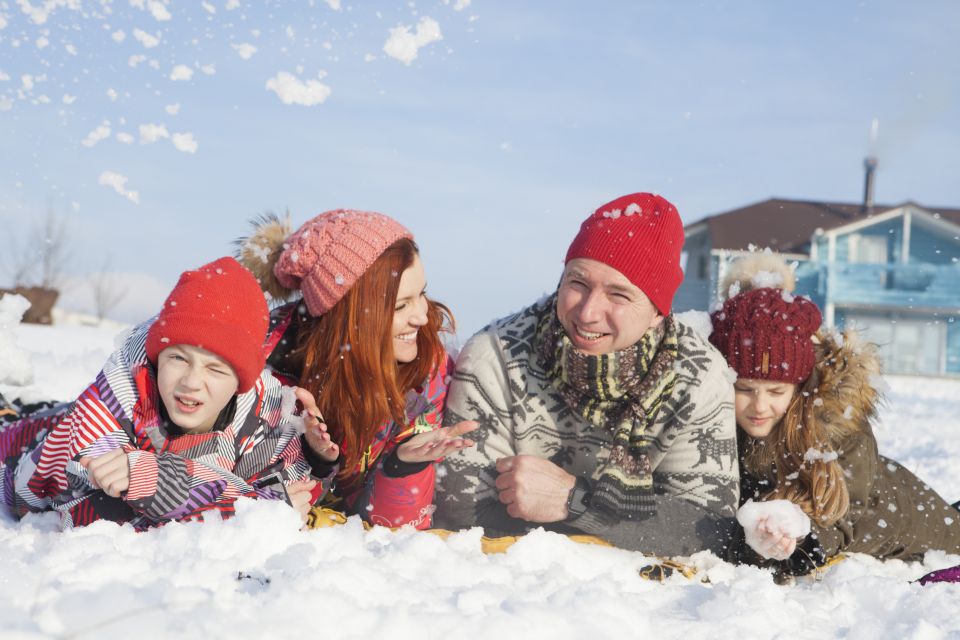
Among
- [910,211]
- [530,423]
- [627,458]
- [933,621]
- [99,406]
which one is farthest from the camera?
[910,211]

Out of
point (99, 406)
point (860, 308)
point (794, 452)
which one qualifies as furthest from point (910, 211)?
point (99, 406)

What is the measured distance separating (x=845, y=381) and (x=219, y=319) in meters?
2.34

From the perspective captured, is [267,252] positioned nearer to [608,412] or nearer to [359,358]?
[359,358]

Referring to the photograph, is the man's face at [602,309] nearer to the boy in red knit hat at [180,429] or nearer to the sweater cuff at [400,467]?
the sweater cuff at [400,467]

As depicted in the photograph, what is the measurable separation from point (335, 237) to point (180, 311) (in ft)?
1.98

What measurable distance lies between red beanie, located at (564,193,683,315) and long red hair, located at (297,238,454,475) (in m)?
0.68

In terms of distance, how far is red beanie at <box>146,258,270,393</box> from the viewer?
112 inches

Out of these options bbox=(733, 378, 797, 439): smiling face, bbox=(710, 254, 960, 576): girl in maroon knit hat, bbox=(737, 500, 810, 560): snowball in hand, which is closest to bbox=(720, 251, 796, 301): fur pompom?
bbox=(710, 254, 960, 576): girl in maroon knit hat

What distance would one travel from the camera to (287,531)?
88.3 inches

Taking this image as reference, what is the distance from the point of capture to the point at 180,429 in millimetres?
2965

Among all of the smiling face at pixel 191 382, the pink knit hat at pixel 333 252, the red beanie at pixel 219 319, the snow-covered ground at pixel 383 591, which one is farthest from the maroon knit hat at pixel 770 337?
the smiling face at pixel 191 382

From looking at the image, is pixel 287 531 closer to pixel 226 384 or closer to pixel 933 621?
pixel 226 384

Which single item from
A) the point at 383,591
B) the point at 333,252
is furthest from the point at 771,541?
the point at 333,252

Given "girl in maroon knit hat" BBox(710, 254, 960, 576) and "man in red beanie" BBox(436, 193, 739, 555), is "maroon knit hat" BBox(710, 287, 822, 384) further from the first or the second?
"man in red beanie" BBox(436, 193, 739, 555)
